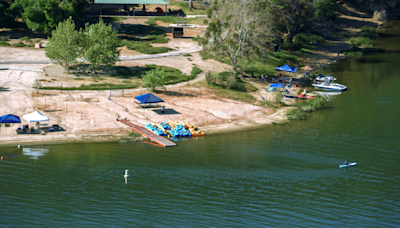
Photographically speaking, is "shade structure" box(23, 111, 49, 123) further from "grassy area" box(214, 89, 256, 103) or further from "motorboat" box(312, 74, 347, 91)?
"motorboat" box(312, 74, 347, 91)

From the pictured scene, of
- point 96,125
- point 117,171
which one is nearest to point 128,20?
point 96,125

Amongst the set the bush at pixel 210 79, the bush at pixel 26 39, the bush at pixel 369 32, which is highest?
the bush at pixel 369 32

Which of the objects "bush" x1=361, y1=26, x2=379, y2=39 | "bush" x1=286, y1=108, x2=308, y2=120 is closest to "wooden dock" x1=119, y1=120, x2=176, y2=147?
"bush" x1=286, y1=108, x2=308, y2=120

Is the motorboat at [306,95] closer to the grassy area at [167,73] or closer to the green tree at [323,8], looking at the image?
the grassy area at [167,73]

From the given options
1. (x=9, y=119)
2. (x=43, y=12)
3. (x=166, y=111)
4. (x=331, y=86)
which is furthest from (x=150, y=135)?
(x=43, y=12)

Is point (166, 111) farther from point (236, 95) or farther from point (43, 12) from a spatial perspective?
point (43, 12)

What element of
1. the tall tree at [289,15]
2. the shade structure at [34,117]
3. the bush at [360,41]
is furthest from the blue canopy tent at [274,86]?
the bush at [360,41]
